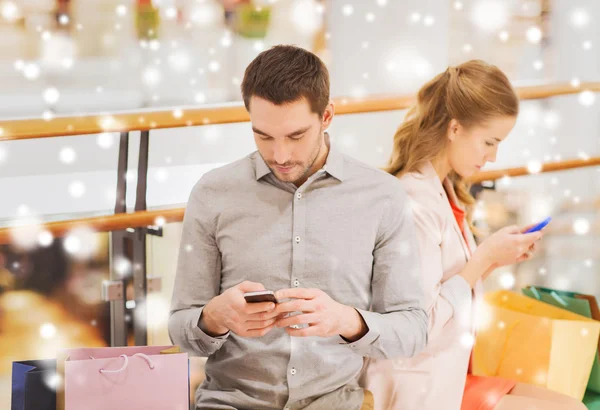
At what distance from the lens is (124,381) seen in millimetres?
1291

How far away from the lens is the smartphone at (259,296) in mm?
1232

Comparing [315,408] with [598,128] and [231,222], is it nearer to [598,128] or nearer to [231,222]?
[231,222]

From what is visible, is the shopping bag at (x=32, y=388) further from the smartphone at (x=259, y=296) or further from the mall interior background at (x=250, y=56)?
the mall interior background at (x=250, y=56)

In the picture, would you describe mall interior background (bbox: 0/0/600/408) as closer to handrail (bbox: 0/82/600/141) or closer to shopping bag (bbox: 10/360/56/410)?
handrail (bbox: 0/82/600/141)

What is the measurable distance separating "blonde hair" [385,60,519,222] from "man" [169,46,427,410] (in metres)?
0.25

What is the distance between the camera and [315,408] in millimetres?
1458

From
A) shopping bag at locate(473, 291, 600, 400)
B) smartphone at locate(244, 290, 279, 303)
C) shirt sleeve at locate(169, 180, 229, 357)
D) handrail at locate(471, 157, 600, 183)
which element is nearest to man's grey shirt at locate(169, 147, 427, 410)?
shirt sleeve at locate(169, 180, 229, 357)

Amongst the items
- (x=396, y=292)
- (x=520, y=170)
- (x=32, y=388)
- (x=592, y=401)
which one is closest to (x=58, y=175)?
(x=520, y=170)

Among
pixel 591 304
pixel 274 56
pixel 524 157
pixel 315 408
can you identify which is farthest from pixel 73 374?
pixel 524 157

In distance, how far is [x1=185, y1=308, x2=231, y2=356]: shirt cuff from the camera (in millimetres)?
1422

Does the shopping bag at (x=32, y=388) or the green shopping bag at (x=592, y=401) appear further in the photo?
the green shopping bag at (x=592, y=401)

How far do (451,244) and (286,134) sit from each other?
1.84 ft

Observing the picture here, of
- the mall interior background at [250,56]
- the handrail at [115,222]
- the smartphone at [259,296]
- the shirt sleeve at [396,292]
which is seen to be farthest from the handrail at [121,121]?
the mall interior background at [250,56]

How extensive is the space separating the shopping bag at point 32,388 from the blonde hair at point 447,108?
0.96 meters
